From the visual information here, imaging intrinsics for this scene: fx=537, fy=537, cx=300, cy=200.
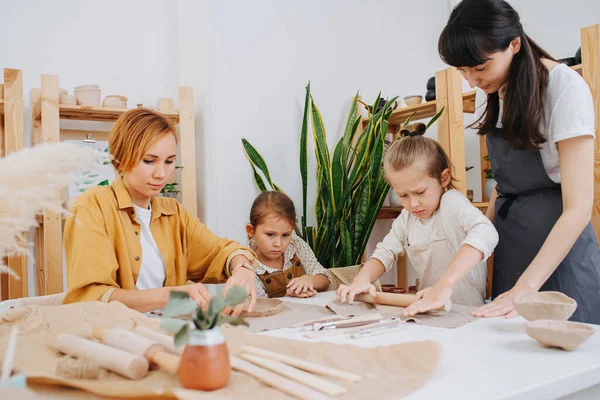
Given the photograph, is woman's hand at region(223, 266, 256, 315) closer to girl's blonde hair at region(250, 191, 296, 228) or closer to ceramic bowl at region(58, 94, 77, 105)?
girl's blonde hair at region(250, 191, 296, 228)

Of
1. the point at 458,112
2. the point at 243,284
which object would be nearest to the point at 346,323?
the point at 243,284

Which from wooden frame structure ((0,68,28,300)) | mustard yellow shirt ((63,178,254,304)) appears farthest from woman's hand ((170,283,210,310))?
wooden frame structure ((0,68,28,300))

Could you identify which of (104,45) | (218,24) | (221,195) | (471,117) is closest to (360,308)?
Result: (221,195)

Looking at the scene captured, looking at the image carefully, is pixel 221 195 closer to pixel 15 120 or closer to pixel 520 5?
pixel 15 120

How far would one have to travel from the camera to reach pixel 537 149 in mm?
1543

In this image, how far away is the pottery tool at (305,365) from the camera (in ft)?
2.48

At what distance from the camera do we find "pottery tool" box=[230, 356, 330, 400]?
68 centimetres

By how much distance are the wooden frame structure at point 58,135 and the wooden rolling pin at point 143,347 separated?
6.20 ft

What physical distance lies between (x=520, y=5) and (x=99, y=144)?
2.90m

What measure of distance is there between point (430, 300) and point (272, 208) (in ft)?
3.72

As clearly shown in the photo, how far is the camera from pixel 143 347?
0.81m

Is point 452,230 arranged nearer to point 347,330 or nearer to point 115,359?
point 347,330

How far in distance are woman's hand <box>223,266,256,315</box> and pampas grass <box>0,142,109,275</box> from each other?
29.6 inches

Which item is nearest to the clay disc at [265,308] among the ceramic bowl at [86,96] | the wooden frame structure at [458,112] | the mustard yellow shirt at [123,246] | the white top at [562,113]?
the mustard yellow shirt at [123,246]
